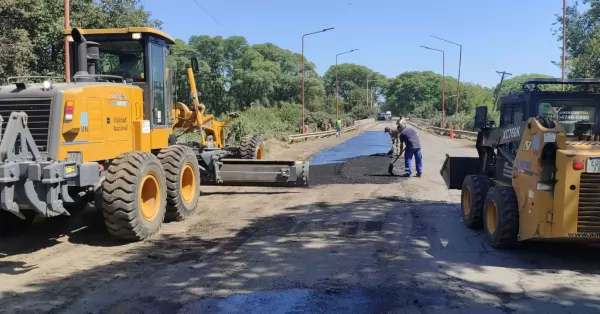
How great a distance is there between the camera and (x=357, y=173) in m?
14.6

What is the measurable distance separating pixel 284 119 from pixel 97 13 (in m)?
26.6

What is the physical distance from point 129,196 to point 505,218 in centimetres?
475

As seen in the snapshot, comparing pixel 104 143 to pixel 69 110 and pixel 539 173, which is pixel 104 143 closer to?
pixel 69 110

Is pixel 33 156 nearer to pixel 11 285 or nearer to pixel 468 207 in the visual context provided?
pixel 11 285

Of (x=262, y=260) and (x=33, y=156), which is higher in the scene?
Result: (x=33, y=156)

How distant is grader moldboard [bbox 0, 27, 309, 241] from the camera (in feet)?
18.9

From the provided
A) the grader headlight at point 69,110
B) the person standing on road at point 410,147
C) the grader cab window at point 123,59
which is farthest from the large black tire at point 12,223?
the person standing on road at point 410,147

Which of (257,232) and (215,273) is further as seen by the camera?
(257,232)

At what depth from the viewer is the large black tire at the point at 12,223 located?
7332 mm

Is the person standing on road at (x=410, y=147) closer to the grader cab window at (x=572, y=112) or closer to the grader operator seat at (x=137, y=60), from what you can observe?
the grader cab window at (x=572, y=112)

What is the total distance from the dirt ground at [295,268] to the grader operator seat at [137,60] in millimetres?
2074

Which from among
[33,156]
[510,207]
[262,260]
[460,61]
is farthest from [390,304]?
[460,61]

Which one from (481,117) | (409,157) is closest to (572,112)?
(481,117)

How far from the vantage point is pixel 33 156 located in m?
5.95
